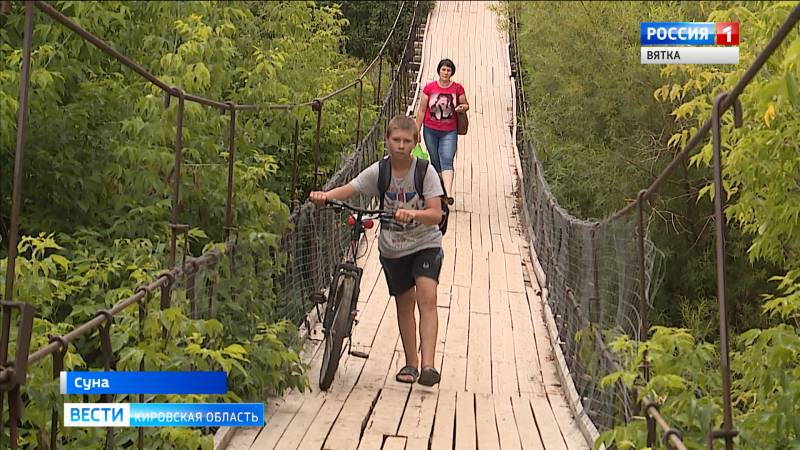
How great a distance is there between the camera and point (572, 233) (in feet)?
19.2

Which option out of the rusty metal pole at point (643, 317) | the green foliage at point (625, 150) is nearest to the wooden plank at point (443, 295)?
the rusty metal pole at point (643, 317)

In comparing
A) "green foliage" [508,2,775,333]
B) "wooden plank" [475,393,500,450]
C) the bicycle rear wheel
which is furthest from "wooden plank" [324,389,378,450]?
"green foliage" [508,2,775,333]

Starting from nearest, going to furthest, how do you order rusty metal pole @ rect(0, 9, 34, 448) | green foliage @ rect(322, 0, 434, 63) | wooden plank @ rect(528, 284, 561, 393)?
rusty metal pole @ rect(0, 9, 34, 448) → wooden plank @ rect(528, 284, 561, 393) → green foliage @ rect(322, 0, 434, 63)

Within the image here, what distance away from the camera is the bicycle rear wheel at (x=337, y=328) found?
14.1ft

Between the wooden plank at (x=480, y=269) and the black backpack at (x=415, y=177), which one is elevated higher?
the black backpack at (x=415, y=177)

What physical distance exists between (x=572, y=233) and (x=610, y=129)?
19.7 feet

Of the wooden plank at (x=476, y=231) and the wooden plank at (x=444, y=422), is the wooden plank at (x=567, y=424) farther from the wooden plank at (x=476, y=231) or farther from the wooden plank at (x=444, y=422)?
the wooden plank at (x=476, y=231)

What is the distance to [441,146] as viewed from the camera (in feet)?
24.3

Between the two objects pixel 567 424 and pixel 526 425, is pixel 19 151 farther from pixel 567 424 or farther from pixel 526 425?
pixel 567 424

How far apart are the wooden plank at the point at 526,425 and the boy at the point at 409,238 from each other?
32 centimetres

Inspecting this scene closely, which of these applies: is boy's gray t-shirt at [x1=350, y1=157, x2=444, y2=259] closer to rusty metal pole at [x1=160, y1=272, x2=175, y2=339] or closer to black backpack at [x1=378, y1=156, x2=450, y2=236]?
black backpack at [x1=378, y1=156, x2=450, y2=236]

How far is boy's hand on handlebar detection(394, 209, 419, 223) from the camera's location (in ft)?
12.9

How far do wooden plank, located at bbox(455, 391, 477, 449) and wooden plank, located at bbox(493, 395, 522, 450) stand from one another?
0.29ft

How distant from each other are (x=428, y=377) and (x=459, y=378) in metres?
0.41
